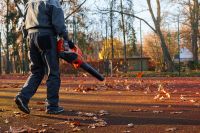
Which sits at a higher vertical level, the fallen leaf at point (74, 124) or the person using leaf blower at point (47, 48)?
the person using leaf blower at point (47, 48)

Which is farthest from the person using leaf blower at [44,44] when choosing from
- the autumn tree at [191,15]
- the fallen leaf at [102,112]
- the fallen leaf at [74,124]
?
the autumn tree at [191,15]

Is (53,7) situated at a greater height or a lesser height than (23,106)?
greater

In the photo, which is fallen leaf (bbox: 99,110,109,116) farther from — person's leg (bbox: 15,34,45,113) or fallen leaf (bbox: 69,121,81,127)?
person's leg (bbox: 15,34,45,113)

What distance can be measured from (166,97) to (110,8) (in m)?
27.7

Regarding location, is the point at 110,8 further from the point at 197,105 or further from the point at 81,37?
the point at 197,105

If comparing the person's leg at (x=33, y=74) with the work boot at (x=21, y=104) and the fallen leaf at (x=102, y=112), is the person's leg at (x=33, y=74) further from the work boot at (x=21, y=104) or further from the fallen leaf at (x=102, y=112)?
the fallen leaf at (x=102, y=112)

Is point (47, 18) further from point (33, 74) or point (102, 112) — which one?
point (102, 112)

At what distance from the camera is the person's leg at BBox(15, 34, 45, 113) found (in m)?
6.10

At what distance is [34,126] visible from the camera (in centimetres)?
515

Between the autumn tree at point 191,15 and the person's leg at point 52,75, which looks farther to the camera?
the autumn tree at point 191,15

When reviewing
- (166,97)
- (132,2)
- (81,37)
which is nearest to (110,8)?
(132,2)

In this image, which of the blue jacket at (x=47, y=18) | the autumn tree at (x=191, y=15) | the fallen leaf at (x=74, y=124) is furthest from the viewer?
→ the autumn tree at (x=191, y=15)

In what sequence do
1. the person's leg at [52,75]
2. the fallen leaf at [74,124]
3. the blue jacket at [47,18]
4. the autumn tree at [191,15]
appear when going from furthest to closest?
the autumn tree at [191,15] → the person's leg at [52,75] → the blue jacket at [47,18] → the fallen leaf at [74,124]

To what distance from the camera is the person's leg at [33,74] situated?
240 inches
